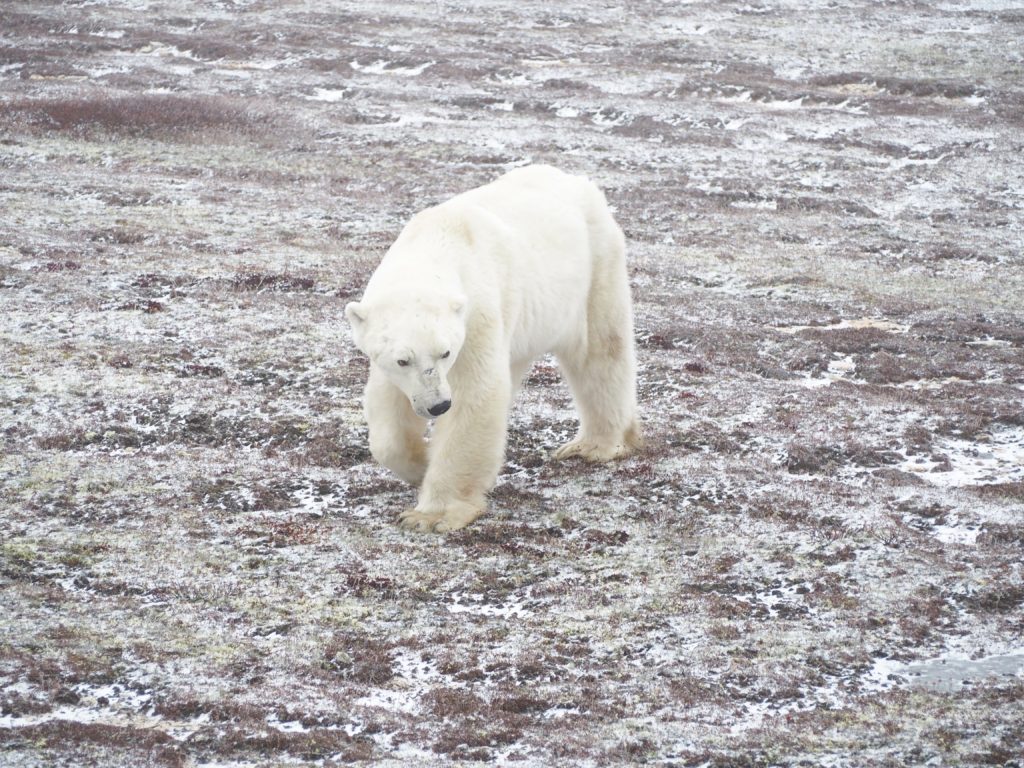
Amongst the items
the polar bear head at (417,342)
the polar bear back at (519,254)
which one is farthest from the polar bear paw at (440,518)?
the polar bear back at (519,254)

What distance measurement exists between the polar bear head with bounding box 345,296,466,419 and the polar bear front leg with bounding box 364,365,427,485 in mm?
594

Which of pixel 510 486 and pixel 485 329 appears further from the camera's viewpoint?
pixel 510 486

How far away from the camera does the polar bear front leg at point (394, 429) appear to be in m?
7.89

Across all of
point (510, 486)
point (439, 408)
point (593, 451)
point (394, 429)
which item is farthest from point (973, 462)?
point (439, 408)

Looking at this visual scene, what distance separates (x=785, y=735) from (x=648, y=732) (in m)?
0.68

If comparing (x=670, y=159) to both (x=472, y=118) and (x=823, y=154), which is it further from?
(x=472, y=118)

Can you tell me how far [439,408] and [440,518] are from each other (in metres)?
1.30

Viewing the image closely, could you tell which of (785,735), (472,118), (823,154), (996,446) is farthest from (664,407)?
(472,118)

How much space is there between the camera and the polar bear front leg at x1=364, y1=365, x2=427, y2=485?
25.9 ft

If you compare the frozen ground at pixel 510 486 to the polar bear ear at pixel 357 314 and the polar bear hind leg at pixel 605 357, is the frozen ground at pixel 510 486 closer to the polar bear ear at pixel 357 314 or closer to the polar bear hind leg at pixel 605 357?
the polar bear hind leg at pixel 605 357

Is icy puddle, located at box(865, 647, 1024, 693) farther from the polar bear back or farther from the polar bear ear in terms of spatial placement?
the polar bear ear

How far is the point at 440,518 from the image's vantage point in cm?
807

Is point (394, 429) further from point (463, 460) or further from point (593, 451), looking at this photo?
point (593, 451)

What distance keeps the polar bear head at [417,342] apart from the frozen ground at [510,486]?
1.29 m
